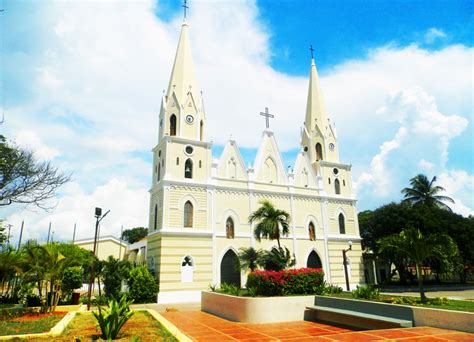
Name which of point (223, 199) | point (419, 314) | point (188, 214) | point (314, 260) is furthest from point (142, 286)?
point (419, 314)

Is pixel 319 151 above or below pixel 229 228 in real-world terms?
above

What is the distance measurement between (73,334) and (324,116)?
1107 inches

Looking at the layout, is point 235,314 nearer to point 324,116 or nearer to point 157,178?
point 157,178

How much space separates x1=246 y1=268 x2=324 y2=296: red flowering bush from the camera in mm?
13812

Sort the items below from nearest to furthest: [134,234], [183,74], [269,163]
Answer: [183,74] < [269,163] < [134,234]

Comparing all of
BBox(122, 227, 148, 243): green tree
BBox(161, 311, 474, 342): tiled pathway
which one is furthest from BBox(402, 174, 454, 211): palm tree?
BBox(122, 227, 148, 243): green tree

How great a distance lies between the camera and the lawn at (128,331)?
26.3 ft

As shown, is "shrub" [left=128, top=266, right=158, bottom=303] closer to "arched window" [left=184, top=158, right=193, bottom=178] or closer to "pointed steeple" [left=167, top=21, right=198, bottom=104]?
"arched window" [left=184, top=158, right=193, bottom=178]

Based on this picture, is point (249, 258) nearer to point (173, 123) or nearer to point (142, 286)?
point (142, 286)

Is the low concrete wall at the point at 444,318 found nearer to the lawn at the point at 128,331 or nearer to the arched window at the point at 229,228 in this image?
the lawn at the point at 128,331

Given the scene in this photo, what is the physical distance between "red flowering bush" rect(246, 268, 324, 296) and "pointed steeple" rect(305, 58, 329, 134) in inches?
754

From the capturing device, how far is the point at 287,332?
33.4 feet

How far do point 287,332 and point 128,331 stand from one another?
4563 mm

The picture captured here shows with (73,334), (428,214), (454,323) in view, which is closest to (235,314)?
A: (73,334)
